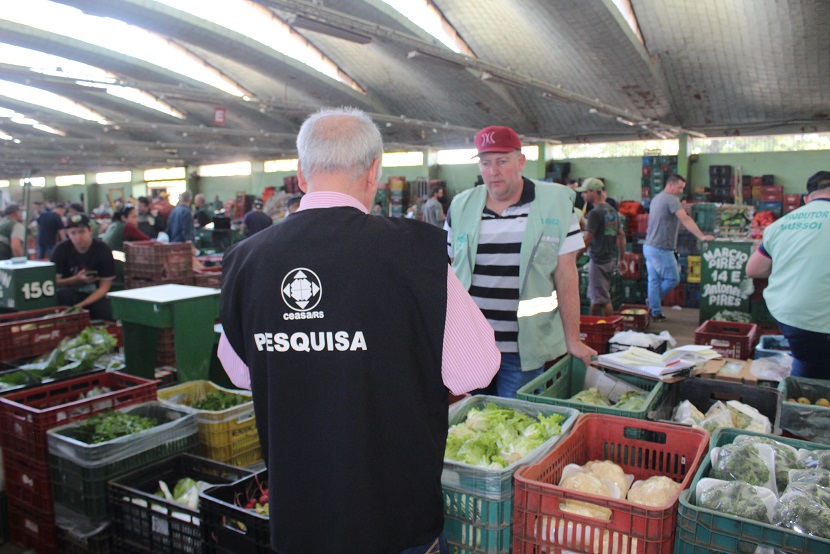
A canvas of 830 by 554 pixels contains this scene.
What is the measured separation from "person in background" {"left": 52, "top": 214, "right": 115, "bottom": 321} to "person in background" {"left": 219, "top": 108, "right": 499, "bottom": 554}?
166 inches

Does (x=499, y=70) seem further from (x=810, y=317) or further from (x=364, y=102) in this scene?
(x=810, y=317)

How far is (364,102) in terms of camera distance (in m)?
17.4

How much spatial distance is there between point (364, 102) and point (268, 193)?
6716mm

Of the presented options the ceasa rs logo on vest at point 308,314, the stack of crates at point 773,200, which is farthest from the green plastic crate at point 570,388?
the stack of crates at point 773,200

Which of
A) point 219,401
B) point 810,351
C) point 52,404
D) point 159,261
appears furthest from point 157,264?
point 810,351

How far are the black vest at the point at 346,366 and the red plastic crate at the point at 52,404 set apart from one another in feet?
6.27

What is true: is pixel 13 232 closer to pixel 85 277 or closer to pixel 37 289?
pixel 85 277

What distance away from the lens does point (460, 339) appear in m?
1.43

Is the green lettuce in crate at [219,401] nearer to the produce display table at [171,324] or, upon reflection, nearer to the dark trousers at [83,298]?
the produce display table at [171,324]

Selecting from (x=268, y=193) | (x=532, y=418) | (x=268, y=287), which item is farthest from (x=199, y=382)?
(x=268, y=193)

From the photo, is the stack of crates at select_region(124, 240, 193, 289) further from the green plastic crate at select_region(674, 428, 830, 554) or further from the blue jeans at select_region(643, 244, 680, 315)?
the blue jeans at select_region(643, 244, 680, 315)

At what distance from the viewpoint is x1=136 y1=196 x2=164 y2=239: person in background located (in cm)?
971

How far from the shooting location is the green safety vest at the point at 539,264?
289 centimetres

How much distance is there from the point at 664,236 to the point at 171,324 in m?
5.87
